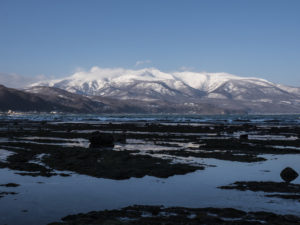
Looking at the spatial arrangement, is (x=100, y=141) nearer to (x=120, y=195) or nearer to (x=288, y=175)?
(x=288, y=175)

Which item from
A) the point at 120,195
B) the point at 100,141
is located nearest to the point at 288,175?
the point at 120,195

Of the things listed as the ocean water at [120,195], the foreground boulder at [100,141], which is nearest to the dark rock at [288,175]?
the ocean water at [120,195]

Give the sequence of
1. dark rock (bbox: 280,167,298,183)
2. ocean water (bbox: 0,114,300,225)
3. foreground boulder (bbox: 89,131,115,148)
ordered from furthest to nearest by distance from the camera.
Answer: foreground boulder (bbox: 89,131,115,148) < dark rock (bbox: 280,167,298,183) < ocean water (bbox: 0,114,300,225)

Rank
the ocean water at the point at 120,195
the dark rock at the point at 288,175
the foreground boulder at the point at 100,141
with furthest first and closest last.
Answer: the foreground boulder at the point at 100,141 < the dark rock at the point at 288,175 < the ocean water at the point at 120,195

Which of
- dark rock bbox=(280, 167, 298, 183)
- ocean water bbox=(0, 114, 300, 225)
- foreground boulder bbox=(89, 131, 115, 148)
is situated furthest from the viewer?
foreground boulder bbox=(89, 131, 115, 148)

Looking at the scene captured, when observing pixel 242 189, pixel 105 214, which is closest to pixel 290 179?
pixel 242 189

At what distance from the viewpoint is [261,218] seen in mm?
12906

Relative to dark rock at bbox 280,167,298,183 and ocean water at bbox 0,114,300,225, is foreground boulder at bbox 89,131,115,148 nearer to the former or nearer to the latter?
ocean water at bbox 0,114,300,225

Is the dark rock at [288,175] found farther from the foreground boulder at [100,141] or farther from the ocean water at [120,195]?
the foreground boulder at [100,141]

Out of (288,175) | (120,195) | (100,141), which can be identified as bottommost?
(120,195)

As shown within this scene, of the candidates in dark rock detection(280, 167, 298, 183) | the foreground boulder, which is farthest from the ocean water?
the foreground boulder

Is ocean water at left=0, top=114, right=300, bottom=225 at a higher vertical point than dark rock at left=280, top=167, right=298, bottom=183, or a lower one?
lower

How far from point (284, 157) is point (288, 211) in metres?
18.4

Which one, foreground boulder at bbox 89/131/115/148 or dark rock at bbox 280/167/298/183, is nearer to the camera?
dark rock at bbox 280/167/298/183
